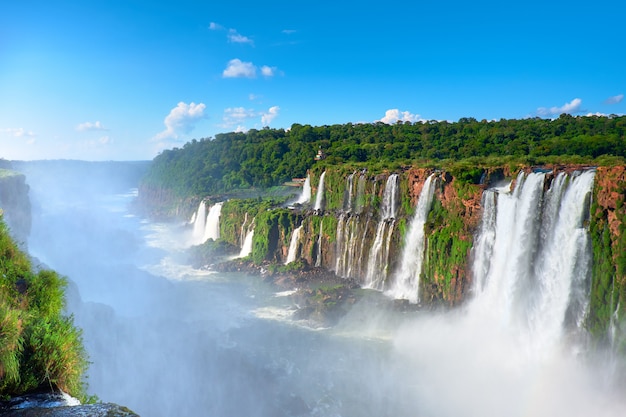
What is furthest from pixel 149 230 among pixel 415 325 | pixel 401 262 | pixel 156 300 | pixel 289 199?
pixel 415 325

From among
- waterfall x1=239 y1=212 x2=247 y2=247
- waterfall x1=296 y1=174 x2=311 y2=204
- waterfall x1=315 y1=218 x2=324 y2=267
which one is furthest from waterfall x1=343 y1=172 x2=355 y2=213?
waterfall x1=239 y1=212 x2=247 y2=247

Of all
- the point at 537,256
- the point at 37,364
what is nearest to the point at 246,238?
the point at 537,256

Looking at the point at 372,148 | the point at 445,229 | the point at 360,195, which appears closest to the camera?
the point at 445,229

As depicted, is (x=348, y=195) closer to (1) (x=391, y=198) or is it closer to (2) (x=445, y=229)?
(1) (x=391, y=198)

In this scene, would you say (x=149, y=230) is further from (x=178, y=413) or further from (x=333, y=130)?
(x=178, y=413)

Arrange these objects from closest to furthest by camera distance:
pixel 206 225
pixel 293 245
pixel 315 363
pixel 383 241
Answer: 1. pixel 315 363
2. pixel 383 241
3. pixel 293 245
4. pixel 206 225

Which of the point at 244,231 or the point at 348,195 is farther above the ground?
the point at 348,195

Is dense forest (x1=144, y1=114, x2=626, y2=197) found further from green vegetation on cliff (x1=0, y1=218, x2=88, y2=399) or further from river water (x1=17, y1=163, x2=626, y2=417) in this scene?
green vegetation on cliff (x1=0, y1=218, x2=88, y2=399)

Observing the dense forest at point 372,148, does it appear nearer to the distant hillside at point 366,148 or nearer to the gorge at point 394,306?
the distant hillside at point 366,148
